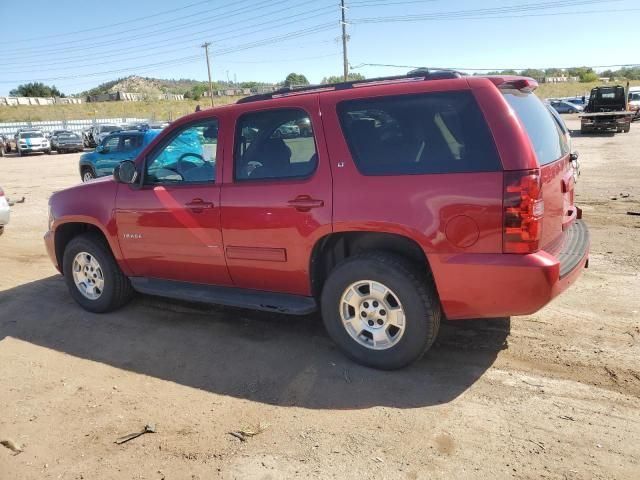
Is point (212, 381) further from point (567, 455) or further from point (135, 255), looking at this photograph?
point (567, 455)

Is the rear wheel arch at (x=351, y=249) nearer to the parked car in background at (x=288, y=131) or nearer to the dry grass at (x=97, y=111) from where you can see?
the parked car in background at (x=288, y=131)

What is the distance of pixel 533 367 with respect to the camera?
367 cm

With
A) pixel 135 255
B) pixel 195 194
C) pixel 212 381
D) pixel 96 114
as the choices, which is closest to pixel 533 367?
pixel 212 381

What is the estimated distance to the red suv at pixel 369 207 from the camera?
3.18m

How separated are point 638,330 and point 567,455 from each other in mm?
1862

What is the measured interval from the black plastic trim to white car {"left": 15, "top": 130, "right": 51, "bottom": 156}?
3589cm

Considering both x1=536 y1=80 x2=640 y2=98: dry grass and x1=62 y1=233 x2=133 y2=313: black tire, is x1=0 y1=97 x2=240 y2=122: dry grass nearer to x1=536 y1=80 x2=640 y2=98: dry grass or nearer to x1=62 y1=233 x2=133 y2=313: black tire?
x1=536 y1=80 x2=640 y2=98: dry grass

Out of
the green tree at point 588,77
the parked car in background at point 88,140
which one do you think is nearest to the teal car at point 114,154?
the parked car in background at point 88,140

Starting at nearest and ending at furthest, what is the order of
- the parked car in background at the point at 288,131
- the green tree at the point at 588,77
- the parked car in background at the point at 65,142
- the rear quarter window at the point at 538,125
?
the rear quarter window at the point at 538,125 < the parked car in background at the point at 288,131 < the parked car in background at the point at 65,142 < the green tree at the point at 588,77

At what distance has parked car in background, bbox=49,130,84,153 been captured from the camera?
3419 cm

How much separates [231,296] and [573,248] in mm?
2664

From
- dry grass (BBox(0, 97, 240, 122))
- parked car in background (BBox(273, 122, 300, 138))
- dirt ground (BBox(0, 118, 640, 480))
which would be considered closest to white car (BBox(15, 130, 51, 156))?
dry grass (BBox(0, 97, 240, 122))

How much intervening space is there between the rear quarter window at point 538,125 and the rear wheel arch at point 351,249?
101cm

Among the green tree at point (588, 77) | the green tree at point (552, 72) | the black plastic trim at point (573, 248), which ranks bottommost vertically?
the black plastic trim at point (573, 248)
